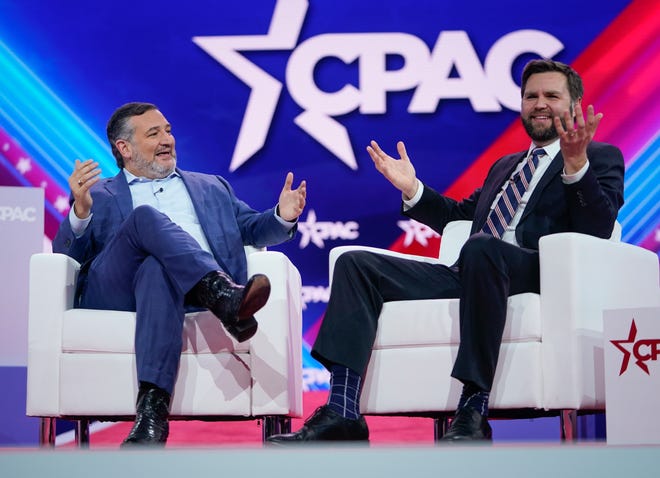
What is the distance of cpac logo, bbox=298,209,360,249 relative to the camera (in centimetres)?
506

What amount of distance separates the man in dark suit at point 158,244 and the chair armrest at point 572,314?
0.87 meters

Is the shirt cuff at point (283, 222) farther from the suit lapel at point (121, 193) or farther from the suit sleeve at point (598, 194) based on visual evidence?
the suit sleeve at point (598, 194)

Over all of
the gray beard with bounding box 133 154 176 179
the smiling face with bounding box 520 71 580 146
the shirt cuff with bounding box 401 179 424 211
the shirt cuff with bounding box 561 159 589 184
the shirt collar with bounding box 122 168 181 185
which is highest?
the smiling face with bounding box 520 71 580 146

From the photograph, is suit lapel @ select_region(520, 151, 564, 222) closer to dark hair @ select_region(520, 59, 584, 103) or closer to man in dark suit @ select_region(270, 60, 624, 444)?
man in dark suit @ select_region(270, 60, 624, 444)

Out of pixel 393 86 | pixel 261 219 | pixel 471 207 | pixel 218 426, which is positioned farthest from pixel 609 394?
pixel 393 86

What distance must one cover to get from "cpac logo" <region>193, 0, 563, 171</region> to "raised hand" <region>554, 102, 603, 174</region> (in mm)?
1957

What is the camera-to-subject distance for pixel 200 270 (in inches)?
120

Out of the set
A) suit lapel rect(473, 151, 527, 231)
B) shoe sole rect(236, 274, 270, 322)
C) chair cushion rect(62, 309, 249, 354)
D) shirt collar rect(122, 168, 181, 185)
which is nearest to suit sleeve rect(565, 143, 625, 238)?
suit lapel rect(473, 151, 527, 231)

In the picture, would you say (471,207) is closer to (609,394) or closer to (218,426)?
(609,394)

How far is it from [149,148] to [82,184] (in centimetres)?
48

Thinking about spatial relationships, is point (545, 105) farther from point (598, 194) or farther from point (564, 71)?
point (598, 194)

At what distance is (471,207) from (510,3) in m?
→ 1.71

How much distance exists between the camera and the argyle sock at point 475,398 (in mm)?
2834

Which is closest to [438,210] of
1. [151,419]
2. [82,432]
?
[151,419]
